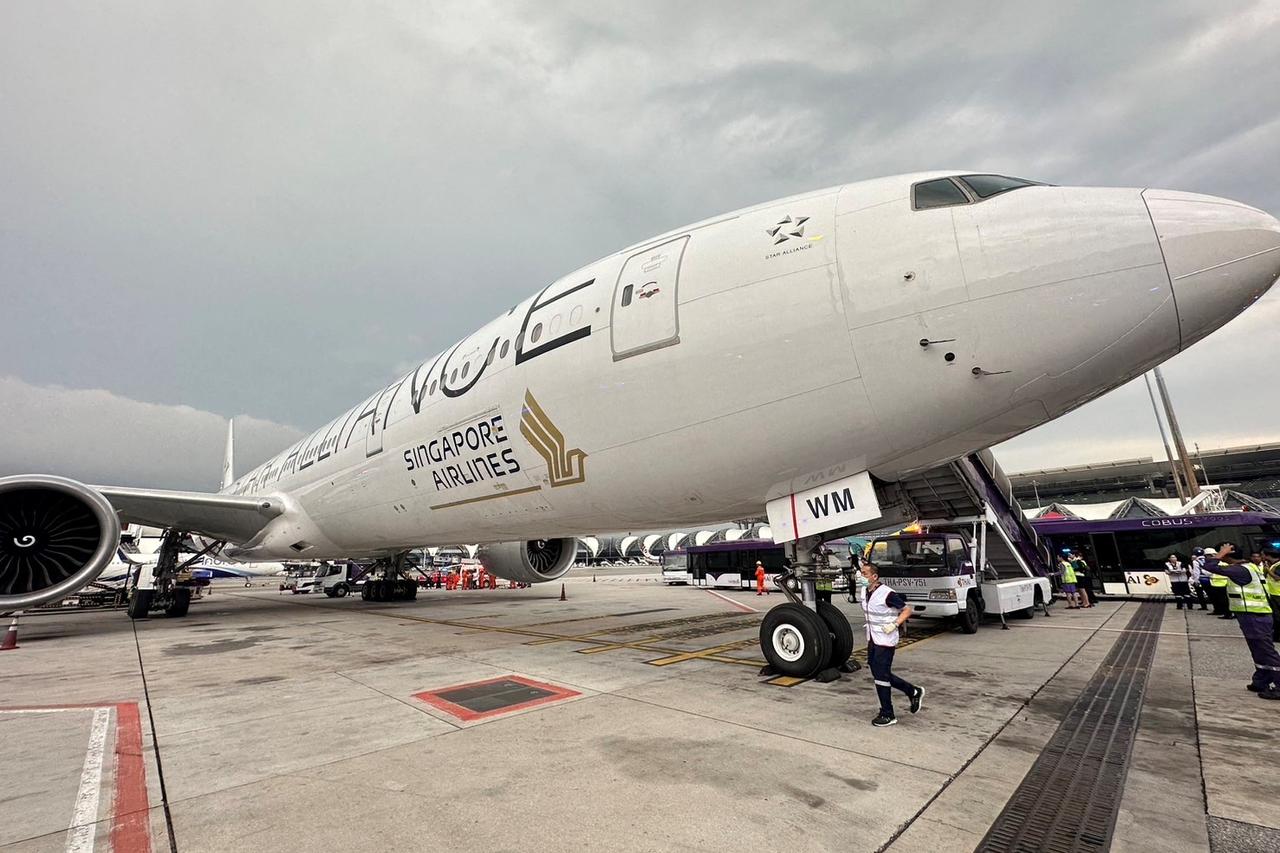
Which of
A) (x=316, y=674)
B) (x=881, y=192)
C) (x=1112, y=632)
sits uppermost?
(x=881, y=192)

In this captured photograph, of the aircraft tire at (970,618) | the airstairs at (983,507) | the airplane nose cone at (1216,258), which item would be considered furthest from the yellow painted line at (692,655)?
the airplane nose cone at (1216,258)

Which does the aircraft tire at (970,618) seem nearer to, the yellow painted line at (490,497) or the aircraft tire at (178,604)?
the yellow painted line at (490,497)

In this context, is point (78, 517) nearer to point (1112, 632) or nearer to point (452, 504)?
point (452, 504)

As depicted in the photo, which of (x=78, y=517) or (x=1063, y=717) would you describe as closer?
(x=1063, y=717)

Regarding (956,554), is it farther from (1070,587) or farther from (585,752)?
(585,752)

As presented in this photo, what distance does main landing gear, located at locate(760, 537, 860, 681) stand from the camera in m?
6.24

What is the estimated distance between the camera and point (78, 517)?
1138 cm

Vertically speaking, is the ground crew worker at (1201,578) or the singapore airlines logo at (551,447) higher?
the singapore airlines logo at (551,447)

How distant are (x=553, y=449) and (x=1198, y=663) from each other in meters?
9.15

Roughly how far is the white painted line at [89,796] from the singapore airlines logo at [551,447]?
14.7 feet

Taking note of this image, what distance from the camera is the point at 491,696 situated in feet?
19.8

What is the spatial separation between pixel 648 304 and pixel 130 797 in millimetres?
5409

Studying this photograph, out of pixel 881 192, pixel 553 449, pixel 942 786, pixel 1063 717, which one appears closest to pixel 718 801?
pixel 942 786

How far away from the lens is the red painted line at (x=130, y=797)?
299 cm
